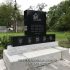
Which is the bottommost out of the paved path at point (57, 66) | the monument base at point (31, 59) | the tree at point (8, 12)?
the paved path at point (57, 66)

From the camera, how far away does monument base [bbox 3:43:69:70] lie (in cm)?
399

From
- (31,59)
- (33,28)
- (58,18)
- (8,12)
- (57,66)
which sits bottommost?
(57,66)

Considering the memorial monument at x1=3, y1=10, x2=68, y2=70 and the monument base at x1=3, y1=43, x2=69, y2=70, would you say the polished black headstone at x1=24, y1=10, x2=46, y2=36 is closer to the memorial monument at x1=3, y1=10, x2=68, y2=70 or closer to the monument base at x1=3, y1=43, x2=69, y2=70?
the memorial monument at x1=3, y1=10, x2=68, y2=70

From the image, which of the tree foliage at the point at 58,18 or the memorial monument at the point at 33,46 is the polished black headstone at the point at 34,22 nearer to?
the memorial monument at the point at 33,46

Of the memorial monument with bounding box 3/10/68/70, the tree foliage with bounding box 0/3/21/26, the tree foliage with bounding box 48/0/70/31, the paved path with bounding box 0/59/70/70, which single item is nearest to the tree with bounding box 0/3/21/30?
the tree foliage with bounding box 0/3/21/26

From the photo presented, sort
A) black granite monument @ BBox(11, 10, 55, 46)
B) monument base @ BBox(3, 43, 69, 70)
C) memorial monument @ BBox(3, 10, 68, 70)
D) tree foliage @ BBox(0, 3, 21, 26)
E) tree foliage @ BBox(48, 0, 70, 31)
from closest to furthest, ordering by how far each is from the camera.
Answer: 1. monument base @ BBox(3, 43, 69, 70)
2. memorial monument @ BBox(3, 10, 68, 70)
3. black granite monument @ BBox(11, 10, 55, 46)
4. tree foliage @ BBox(48, 0, 70, 31)
5. tree foliage @ BBox(0, 3, 21, 26)

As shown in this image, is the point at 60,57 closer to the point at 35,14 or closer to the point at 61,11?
the point at 35,14

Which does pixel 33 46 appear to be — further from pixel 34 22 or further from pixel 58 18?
pixel 58 18

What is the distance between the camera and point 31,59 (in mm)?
4480

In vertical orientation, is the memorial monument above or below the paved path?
above

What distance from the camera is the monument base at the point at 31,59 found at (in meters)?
3.99

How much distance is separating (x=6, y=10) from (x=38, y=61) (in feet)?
87.1

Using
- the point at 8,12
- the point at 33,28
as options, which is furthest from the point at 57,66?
the point at 8,12

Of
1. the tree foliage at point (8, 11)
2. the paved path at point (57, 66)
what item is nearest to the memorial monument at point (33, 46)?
the paved path at point (57, 66)
